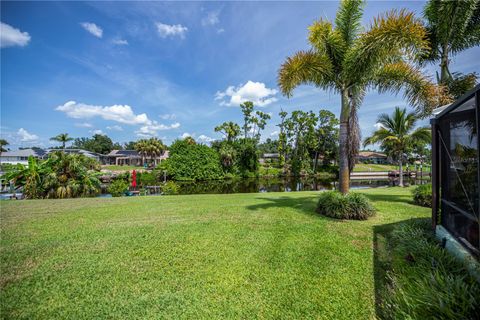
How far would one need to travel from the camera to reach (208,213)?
6.41m

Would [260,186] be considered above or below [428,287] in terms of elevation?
below

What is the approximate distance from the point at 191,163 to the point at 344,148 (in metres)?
25.5

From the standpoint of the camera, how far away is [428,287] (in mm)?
2330

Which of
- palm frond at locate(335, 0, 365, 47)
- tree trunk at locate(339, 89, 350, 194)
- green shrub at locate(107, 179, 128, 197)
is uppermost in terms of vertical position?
palm frond at locate(335, 0, 365, 47)

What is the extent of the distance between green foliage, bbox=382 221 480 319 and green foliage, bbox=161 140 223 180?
1087 inches

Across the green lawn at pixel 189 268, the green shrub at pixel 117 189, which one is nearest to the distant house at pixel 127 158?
the green shrub at pixel 117 189

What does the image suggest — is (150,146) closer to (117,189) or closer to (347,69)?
(117,189)

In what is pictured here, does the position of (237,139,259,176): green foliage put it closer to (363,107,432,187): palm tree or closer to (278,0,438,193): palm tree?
(363,107,432,187): palm tree

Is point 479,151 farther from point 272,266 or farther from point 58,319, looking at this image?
point 58,319

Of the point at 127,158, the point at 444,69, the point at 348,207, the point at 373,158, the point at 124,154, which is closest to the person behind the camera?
the point at 348,207

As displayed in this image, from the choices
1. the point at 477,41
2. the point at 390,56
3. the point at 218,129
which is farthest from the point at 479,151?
the point at 218,129

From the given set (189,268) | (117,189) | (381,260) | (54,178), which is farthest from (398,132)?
(54,178)

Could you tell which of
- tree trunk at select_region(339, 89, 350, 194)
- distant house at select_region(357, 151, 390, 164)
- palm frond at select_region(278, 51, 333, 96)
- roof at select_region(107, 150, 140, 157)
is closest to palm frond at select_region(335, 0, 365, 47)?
palm frond at select_region(278, 51, 333, 96)

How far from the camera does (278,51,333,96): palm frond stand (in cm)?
621
